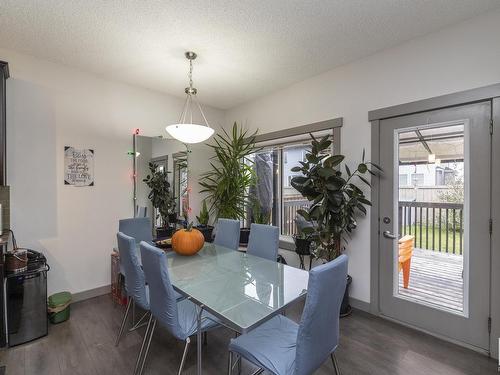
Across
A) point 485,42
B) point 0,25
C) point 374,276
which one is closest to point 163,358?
point 374,276

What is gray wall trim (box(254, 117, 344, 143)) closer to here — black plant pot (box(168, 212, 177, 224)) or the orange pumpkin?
black plant pot (box(168, 212, 177, 224))

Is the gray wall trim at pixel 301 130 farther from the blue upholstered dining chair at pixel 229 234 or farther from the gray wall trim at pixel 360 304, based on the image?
the gray wall trim at pixel 360 304

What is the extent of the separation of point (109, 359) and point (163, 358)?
42cm

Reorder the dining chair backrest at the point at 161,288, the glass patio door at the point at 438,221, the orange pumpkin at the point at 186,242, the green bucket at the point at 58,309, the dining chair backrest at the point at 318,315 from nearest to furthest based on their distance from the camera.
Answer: the dining chair backrest at the point at 318,315
the dining chair backrest at the point at 161,288
the glass patio door at the point at 438,221
the orange pumpkin at the point at 186,242
the green bucket at the point at 58,309

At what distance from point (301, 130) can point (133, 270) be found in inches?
101

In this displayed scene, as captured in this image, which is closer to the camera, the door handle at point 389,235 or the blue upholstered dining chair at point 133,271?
the blue upholstered dining chair at point 133,271

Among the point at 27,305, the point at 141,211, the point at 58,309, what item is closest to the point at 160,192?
the point at 141,211

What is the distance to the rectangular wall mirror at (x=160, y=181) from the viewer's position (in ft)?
11.5

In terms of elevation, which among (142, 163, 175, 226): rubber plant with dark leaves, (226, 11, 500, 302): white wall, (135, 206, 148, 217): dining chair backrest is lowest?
(135, 206, 148, 217): dining chair backrest

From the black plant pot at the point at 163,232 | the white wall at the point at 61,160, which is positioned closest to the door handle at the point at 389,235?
the black plant pot at the point at 163,232

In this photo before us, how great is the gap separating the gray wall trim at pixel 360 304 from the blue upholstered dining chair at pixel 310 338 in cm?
161

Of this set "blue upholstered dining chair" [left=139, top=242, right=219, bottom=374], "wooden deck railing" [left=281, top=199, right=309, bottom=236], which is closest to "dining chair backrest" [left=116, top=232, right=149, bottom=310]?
"blue upholstered dining chair" [left=139, top=242, right=219, bottom=374]

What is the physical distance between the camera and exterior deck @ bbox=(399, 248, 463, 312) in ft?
7.33

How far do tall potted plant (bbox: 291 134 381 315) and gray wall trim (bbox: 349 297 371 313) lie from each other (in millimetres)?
142
